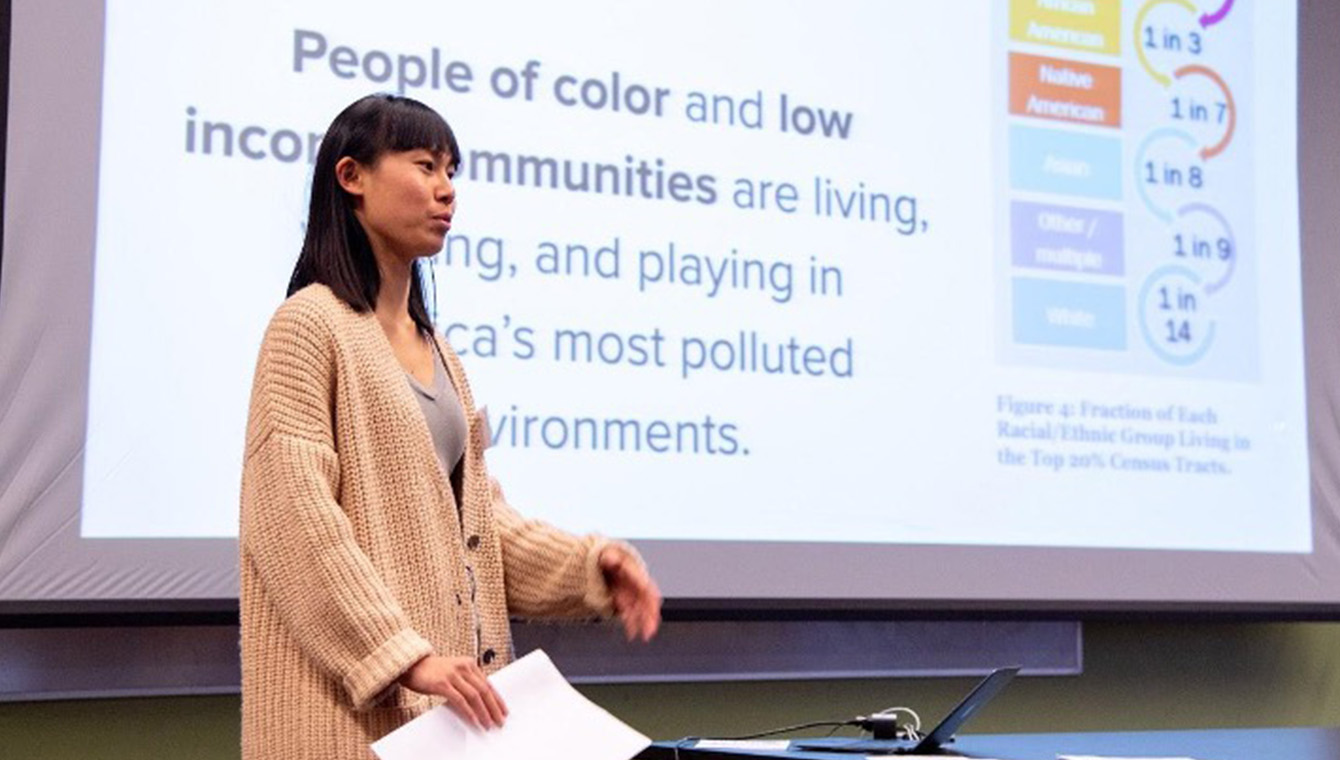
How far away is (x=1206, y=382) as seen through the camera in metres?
3.60

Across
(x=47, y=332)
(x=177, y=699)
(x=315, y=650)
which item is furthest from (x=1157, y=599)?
(x=315, y=650)

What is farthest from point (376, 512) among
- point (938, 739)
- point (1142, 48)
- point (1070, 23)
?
point (1142, 48)

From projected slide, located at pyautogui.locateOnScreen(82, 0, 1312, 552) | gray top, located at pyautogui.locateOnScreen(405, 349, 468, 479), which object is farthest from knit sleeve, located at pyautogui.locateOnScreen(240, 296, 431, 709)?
projected slide, located at pyautogui.locateOnScreen(82, 0, 1312, 552)

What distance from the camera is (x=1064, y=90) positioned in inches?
140

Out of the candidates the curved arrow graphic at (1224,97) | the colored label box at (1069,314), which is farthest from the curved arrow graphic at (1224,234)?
the colored label box at (1069,314)

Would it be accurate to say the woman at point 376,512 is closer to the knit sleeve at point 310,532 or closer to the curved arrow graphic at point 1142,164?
the knit sleeve at point 310,532

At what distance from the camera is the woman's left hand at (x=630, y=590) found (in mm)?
1712

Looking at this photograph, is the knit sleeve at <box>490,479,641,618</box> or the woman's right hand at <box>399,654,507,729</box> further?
the knit sleeve at <box>490,479,641,618</box>

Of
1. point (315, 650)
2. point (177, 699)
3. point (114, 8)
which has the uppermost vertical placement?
point (114, 8)

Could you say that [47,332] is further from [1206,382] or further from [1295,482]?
[1295,482]

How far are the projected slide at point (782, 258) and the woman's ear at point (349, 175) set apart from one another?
1059 millimetres

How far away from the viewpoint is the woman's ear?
165 cm

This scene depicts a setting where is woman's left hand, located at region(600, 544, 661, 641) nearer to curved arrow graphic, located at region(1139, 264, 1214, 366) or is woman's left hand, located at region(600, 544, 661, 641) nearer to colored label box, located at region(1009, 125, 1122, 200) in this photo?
colored label box, located at region(1009, 125, 1122, 200)

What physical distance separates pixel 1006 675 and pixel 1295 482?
1.84 meters
